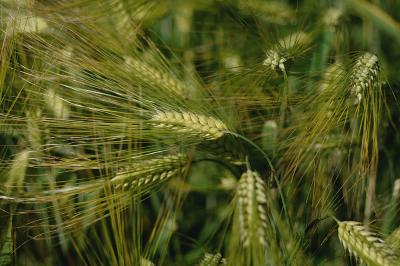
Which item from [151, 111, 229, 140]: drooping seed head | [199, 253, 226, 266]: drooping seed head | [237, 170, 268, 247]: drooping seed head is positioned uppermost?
[151, 111, 229, 140]: drooping seed head

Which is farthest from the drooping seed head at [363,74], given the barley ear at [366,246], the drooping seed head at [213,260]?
the drooping seed head at [213,260]

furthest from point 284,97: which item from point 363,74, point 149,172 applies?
point 149,172

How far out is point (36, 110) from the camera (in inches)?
38.4

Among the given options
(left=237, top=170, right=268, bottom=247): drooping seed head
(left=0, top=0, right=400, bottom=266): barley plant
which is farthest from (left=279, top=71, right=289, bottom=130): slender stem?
(left=237, top=170, right=268, bottom=247): drooping seed head

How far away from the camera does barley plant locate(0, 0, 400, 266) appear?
34.0 inches

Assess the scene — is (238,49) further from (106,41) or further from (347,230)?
(347,230)

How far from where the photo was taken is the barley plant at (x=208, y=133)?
0.86m

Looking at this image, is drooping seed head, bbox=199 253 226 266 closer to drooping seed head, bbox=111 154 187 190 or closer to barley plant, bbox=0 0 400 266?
barley plant, bbox=0 0 400 266

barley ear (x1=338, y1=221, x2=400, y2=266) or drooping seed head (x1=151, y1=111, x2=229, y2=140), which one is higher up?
drooping seed head (x1=151, y1=111, x2=229, y2=140)

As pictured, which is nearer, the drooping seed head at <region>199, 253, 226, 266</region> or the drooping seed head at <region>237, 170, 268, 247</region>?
the drooping seed head at <region>237, 170, 268, 247</region>

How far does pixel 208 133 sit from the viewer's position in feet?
2.77

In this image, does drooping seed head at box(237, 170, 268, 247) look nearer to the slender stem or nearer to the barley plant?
the barley plant

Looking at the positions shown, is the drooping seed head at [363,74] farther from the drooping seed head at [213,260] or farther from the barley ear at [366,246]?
the drooping seed head at [213,260]

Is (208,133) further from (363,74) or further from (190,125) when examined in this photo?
(363,74)
